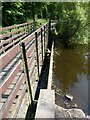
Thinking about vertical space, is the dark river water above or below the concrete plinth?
below

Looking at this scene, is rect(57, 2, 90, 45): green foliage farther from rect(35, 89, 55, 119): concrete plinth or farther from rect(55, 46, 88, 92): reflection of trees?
rect(35, 89, 55, 119): concrete plinth

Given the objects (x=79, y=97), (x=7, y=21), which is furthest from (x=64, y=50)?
(x=79, y=97)

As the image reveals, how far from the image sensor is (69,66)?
2000 cm

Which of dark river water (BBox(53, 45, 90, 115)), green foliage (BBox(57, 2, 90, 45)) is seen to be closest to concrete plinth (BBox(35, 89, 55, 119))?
dark river water (BBox(53, 45, 90, 115))

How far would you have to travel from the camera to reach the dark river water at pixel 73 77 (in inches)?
484

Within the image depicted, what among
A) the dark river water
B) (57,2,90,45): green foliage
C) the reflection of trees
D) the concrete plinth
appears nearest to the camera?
the concrete plinth

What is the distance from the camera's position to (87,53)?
25922 millimetres

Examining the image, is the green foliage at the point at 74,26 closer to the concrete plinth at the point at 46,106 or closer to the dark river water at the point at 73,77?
the dark river water at the point at 73,77

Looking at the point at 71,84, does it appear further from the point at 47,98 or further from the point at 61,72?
the point at 47,98

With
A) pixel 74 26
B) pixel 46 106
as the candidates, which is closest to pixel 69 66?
pixel 74 26

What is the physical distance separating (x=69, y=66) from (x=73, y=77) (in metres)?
2.89

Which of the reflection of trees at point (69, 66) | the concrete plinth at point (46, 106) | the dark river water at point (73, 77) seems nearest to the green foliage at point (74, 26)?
the dark river water at point (73, 77)

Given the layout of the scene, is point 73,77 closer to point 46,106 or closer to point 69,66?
point 69,66

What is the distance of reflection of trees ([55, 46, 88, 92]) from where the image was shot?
16531 mm
